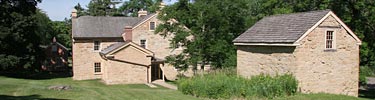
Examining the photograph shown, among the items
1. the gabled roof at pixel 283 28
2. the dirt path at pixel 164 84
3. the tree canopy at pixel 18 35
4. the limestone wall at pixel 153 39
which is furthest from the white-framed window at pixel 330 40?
the tree canopy at pixel 18 35

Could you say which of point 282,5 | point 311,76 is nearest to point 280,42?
point 311,76

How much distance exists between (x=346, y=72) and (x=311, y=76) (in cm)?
299

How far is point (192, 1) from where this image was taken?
32469 mm

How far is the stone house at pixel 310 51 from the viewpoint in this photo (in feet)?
71.5

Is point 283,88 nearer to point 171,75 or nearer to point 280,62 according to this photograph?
point 280,62

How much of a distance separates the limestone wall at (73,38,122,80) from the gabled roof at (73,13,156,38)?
0.66 m

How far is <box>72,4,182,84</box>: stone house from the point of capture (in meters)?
36.8

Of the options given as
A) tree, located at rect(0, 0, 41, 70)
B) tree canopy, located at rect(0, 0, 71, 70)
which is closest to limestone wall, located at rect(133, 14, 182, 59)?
tree canopy, located at rect(0, 0, 71, 70)

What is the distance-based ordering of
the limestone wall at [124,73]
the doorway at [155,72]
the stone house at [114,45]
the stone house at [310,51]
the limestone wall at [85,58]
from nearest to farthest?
1. the stone house at [310,51]
2. the limestone wall at [124,73]
3. the stone house at [114,45]
4. the doorway at [155,72]
5. the limestone wall at [85,58]

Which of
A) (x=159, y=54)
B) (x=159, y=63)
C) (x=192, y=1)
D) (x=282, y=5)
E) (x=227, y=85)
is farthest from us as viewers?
(x=159, y=54)

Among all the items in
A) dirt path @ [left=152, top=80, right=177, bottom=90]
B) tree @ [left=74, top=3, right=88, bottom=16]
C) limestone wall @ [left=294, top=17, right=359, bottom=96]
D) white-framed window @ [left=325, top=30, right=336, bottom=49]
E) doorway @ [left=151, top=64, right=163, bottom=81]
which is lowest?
dirt path @ [left=152, top=80, right=177, bottom=90]

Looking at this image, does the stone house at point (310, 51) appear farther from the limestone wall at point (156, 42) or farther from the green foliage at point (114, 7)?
the green foliage at point (114, 7)

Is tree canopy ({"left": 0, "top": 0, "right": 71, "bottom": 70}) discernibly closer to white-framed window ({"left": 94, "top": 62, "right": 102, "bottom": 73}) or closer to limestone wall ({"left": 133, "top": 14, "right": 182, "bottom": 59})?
white-framed window ({"left": 94, "top": 62, "right": 102, "bottom": 73})

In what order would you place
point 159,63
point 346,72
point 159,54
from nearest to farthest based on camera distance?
point 346,72
point 159,63
point 159,54
